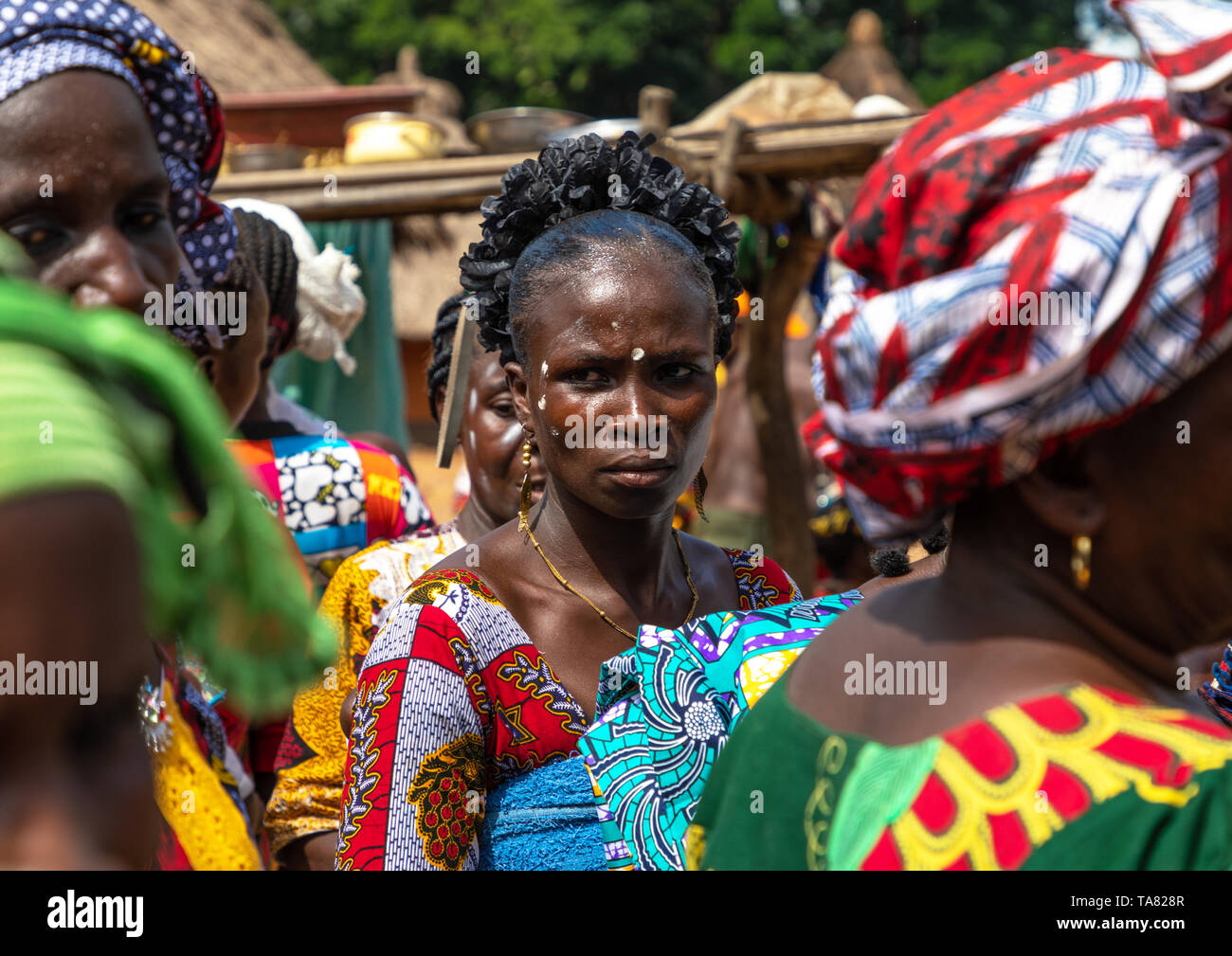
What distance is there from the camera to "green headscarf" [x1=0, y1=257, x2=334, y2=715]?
939 millimetres

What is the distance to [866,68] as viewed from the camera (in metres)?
20.2

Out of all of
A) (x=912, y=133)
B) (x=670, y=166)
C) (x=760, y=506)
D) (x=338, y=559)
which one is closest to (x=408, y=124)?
(x=760, y=506)

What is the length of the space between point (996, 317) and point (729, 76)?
2663cm

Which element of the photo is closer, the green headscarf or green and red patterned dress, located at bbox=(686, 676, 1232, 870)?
the green headscarf

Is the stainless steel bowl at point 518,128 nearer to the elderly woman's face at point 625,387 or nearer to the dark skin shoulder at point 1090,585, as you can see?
the elderly woman's face at point 625,387

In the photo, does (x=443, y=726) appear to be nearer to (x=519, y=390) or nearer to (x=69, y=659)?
(x=519, y=390)

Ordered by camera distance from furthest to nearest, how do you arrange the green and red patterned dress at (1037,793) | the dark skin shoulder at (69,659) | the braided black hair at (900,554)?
the braided black hair at (900,554) < the green and red patterned dress at (1037,793) < the dark skin shoulder at (69,659)

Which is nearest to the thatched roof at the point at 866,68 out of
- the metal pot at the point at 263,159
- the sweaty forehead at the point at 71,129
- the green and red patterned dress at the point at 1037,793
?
the metal pot at the point at 263,159

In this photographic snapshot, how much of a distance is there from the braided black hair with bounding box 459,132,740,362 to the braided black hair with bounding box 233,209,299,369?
1.79 metres

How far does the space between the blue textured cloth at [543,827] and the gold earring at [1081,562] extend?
41.8 inches

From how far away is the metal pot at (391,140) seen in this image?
808 centimetres

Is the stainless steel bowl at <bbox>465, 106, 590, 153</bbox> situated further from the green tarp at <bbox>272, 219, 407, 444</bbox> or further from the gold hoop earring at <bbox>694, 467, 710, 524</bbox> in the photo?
the gold hoop earring at <bbox>694, 467, 710, 524</bbox>

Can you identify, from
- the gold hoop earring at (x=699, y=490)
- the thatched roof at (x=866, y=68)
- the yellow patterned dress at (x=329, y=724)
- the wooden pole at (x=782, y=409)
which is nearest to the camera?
the gold hoop earring at (x=699, y=490)

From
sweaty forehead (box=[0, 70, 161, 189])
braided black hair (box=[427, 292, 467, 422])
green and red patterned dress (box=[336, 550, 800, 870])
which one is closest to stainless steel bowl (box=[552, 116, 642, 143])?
braided black hair (box=[427, 292, 467, 422])
